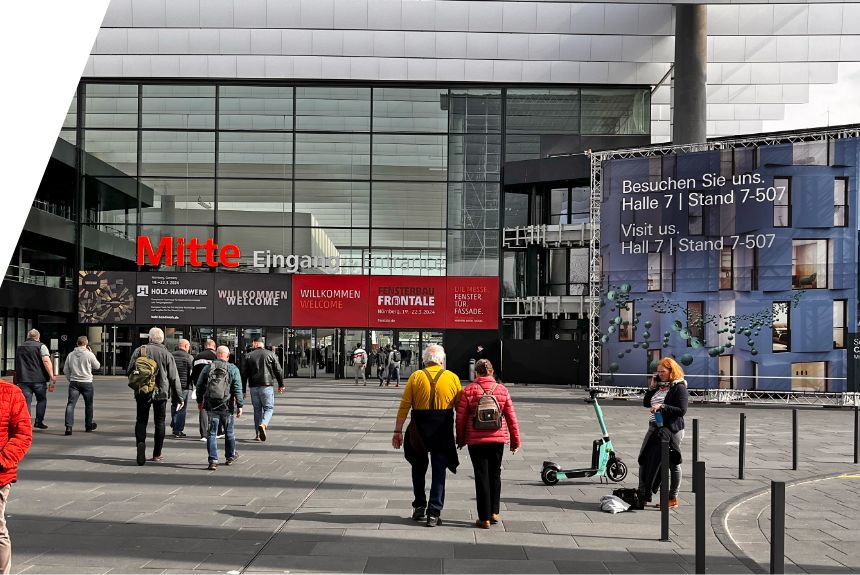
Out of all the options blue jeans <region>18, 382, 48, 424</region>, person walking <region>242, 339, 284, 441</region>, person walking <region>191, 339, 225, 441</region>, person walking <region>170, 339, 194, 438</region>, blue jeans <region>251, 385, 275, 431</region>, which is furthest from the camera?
person walking <region>170, 339, 194, 438</region>

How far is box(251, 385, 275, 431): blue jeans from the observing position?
14.9 metres

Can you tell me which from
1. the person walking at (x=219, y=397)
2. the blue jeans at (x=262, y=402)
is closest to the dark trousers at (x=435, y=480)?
the person walking at (x=219, y=397)

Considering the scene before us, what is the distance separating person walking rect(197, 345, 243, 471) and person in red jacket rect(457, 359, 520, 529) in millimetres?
4623

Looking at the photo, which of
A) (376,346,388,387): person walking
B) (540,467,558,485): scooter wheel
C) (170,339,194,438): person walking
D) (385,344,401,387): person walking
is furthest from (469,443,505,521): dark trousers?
(376,346,388,387): person walking

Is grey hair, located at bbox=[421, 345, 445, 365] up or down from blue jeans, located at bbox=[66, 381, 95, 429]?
up

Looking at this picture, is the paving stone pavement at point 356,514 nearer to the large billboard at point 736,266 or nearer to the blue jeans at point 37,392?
the blue jeans at point 37,392

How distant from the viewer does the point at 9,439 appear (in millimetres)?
5168

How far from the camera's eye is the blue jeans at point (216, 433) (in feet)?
37.2

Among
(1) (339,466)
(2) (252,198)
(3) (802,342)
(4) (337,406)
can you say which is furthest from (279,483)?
(2) (252,198)

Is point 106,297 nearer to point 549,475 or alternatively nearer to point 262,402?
point 262,402

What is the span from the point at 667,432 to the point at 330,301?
31704 mm

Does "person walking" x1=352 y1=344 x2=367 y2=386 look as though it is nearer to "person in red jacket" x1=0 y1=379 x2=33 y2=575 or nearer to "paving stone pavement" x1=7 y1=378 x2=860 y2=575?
"paving stone pavement" x1=7 y1=378 x2=860 y2=575

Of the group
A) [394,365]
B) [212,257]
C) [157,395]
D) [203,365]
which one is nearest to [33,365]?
[203,365]

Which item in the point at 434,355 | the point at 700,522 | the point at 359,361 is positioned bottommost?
the point at 359,361
